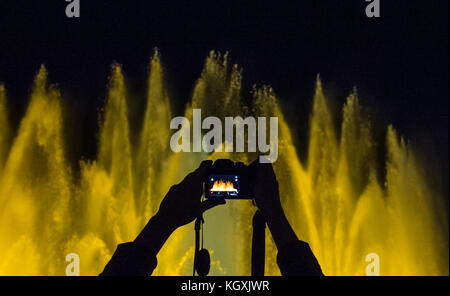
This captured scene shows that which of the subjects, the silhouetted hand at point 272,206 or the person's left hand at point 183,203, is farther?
the person's left hand at point 183,203

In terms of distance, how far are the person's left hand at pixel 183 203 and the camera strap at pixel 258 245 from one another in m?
0.27

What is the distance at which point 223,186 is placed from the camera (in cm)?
274

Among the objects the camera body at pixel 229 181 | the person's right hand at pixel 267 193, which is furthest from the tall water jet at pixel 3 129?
the person's right hand at pixel 267 193

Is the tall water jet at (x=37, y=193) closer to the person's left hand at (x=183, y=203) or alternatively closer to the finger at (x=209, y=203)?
the finger at (x=209, y=203)

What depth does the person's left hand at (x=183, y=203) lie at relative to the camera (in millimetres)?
2162

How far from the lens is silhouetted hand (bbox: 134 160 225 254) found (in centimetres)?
198

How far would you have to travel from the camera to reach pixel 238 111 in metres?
17.3

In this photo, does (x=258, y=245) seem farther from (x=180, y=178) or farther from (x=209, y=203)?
(x=180, y=178)

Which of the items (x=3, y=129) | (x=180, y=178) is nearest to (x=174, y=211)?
(x=180, y=178)

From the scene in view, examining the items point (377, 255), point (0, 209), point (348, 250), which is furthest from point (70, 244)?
point (377, 255)

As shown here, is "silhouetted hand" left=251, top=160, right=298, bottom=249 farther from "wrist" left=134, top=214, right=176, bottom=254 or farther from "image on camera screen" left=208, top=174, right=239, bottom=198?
"wrist" left=134, top=214, right=176, bottom=254

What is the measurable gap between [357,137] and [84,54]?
10626 millimetres

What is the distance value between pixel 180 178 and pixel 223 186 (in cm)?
1353

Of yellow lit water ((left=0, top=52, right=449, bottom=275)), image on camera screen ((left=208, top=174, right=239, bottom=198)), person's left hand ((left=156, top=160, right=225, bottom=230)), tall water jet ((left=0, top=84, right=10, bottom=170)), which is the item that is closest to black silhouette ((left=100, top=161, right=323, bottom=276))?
person's left hand ((left=156, top=160, right=225, bottom=230))
